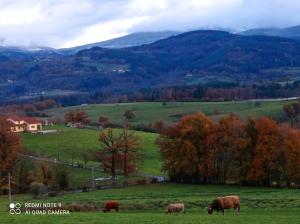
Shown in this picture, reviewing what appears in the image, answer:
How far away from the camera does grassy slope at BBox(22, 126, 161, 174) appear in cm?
10725

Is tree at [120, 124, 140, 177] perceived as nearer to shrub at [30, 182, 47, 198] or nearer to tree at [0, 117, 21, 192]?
tree at [0, 117, 21, 192]

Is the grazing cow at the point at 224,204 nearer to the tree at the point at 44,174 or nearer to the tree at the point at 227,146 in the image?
the tree at the point at 227,146

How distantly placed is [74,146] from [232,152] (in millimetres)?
42229

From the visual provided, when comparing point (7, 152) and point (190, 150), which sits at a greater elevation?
point (7, 152)

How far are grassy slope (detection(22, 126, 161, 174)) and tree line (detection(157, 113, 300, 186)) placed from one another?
15047 mm

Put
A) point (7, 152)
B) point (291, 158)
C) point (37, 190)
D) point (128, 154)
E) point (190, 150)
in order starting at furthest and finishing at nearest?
point (128, 154)
point (7, 152)
point (190, 150)
point (291, 158)
point (37, 190)

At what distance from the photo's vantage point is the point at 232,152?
83625 mm

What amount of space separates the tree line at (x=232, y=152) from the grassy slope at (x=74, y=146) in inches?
592

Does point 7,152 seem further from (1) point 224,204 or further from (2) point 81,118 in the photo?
(2) point 81,118

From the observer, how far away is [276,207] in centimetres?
4894

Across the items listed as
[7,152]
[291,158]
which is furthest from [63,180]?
[291,158]

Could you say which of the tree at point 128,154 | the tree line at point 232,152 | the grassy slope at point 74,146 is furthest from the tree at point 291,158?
the grassy slope at point 74,146

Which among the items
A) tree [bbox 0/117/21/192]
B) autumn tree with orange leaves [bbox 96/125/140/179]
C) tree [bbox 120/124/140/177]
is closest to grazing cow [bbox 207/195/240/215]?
autumn tree with orange leaves [bbox 96/125/140/179]

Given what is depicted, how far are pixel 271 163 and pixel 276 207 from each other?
31279 mm
